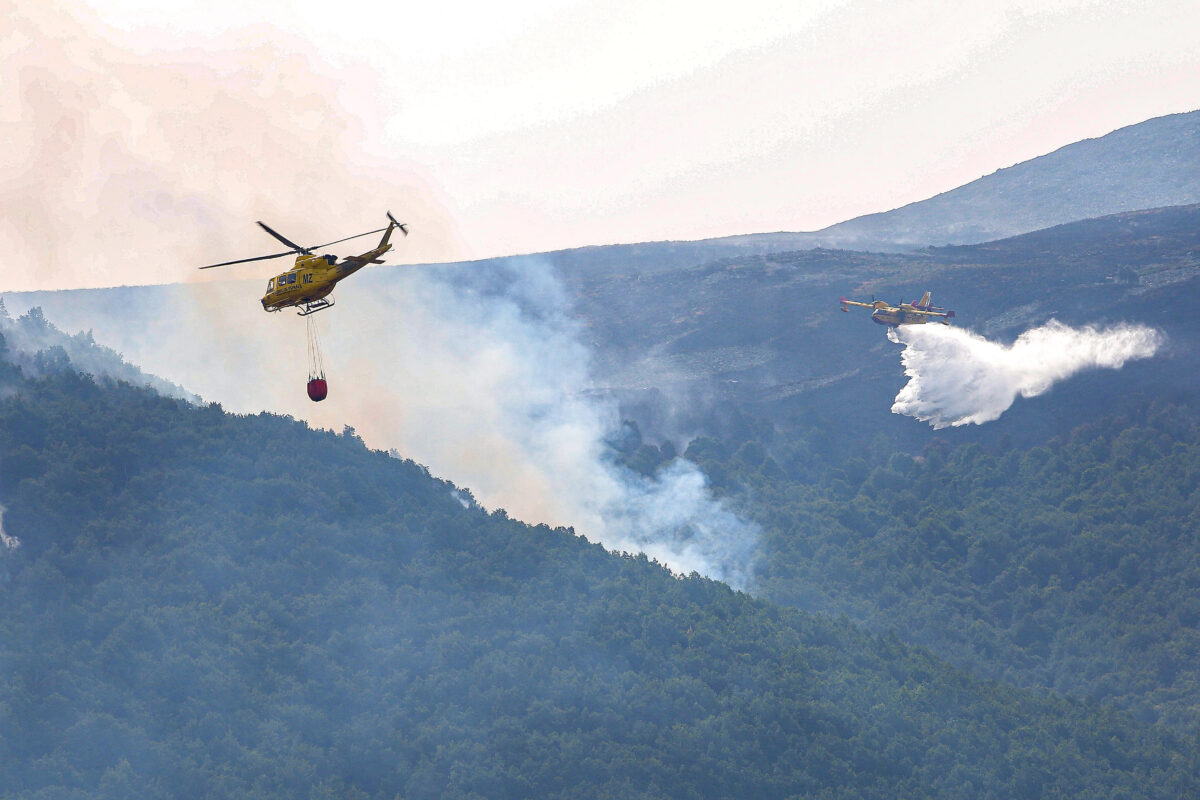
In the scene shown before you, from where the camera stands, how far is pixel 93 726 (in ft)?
393

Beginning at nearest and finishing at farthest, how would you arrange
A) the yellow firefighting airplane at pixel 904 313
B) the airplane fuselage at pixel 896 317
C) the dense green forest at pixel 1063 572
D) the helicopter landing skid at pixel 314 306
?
the helicopter landing skid at pixel 314 306 < the dense green forest at pixel 1063 572 < the yellow firefighting airplane at pixel 904 313 < the airplane fuselage at pixel 896 317

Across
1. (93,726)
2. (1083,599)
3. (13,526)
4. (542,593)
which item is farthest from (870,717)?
(13,526)

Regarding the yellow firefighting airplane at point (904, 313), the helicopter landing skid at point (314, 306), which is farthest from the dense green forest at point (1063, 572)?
the helicopter landing skid at point (314, 306)

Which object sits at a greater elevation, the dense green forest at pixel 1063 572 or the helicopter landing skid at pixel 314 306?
the helicopter landing skid at pixel 314 306

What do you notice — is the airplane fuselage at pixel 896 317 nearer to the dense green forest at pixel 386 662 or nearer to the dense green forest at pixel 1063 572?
the dense green forest at pixel 1063 572

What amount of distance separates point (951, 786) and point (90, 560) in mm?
78239

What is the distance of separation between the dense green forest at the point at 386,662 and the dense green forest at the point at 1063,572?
13.5m

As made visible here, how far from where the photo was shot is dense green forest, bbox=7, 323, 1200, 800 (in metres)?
121

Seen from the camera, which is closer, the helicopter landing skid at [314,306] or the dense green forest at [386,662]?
the helicopter landing skid at [314,306]

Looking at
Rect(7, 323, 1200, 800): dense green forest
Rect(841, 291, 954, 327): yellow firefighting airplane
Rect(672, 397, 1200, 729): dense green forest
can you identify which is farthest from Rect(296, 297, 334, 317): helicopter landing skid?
Rect(841, 291, 954, 327): yellow firefighting airplane

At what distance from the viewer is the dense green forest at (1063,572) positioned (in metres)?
163

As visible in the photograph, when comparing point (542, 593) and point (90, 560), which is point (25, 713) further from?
point (542, 593)

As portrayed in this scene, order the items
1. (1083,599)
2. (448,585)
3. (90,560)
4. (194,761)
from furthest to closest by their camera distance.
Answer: (1083,599) → (448,585) → (90,560) → (194,761)

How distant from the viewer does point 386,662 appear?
444 feet
